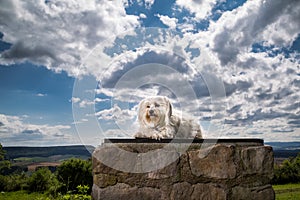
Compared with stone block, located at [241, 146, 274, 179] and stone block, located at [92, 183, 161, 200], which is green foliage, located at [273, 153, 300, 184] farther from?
stone block, located at [92, 183, 161, 200]

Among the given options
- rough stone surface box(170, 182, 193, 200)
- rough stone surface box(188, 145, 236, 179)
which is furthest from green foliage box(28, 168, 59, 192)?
rough stone surface box(188, 145, 236, 179)

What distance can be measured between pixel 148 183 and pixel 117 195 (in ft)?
1.09

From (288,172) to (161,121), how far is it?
10492 millimetres

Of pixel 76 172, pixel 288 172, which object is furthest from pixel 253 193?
pixel 288 172

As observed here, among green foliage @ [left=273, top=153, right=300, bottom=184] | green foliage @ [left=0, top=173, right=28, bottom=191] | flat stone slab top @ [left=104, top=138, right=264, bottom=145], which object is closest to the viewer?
flat stone slab top @ [left=104, top=138, right=264, bottom=145]

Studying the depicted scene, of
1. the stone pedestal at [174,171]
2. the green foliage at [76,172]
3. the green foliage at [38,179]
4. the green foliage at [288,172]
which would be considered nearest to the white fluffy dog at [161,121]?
the stone pedestal at [174,171]

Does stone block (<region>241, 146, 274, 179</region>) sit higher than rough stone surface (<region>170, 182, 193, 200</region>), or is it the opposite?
stone block (<region>241, 146, 274, 179</region>)

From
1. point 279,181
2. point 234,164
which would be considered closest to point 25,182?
point 234,164

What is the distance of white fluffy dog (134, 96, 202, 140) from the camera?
3873 mm

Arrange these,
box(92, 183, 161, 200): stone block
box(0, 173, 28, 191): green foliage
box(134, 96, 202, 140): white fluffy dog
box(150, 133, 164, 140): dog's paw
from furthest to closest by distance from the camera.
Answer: box(0, 173, 28, 191): green foliage < box(134, 96, 202, 140): white fluffy dog < box(150, 133, 164, 140): dog's paw < box(92, 183, 161, 200): stone block

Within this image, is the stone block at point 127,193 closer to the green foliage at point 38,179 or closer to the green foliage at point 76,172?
the green foliage at point 76,172

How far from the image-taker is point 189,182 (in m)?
3.05

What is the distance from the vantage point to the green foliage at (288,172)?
12266 mm

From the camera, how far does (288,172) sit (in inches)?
489
